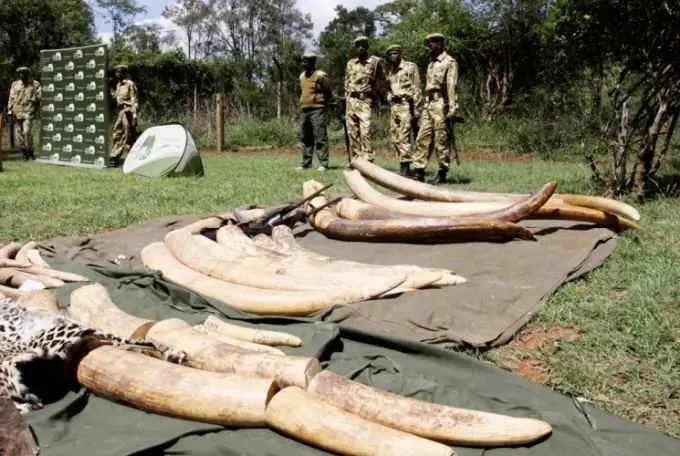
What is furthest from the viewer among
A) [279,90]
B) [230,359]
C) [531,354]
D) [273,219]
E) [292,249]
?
[279,90]

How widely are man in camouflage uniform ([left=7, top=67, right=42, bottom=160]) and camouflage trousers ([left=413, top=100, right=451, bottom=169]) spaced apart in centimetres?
889

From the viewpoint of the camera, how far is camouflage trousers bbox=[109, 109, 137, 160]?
13141 millimetres

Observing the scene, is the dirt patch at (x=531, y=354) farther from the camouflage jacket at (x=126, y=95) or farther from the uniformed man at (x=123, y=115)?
the camouflage jacket at (x=126, y=95)

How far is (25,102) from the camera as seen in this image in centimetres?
1416

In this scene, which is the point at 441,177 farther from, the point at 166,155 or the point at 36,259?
the point at 36,259

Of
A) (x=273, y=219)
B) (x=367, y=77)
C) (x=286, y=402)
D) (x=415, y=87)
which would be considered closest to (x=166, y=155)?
(x=367, y=77)

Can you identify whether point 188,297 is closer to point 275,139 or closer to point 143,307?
point 143,307

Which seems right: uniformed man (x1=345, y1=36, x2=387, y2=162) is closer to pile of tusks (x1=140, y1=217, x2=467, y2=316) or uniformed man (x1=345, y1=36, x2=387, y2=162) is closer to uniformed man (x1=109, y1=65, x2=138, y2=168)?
uniformed man (x1=109, y1=65, x2=138, y2=168)

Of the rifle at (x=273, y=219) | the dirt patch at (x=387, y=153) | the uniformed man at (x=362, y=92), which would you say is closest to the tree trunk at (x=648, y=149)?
the rifle at (x=273, y=219)

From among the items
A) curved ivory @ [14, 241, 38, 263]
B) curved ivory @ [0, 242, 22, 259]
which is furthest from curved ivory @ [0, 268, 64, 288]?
curved ivory @ [0, 242, 22, 259]

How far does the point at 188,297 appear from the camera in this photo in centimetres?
398

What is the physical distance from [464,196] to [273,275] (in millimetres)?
2305

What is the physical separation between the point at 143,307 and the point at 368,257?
161 centimetres

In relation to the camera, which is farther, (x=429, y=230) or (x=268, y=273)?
(x=429, y=230)
